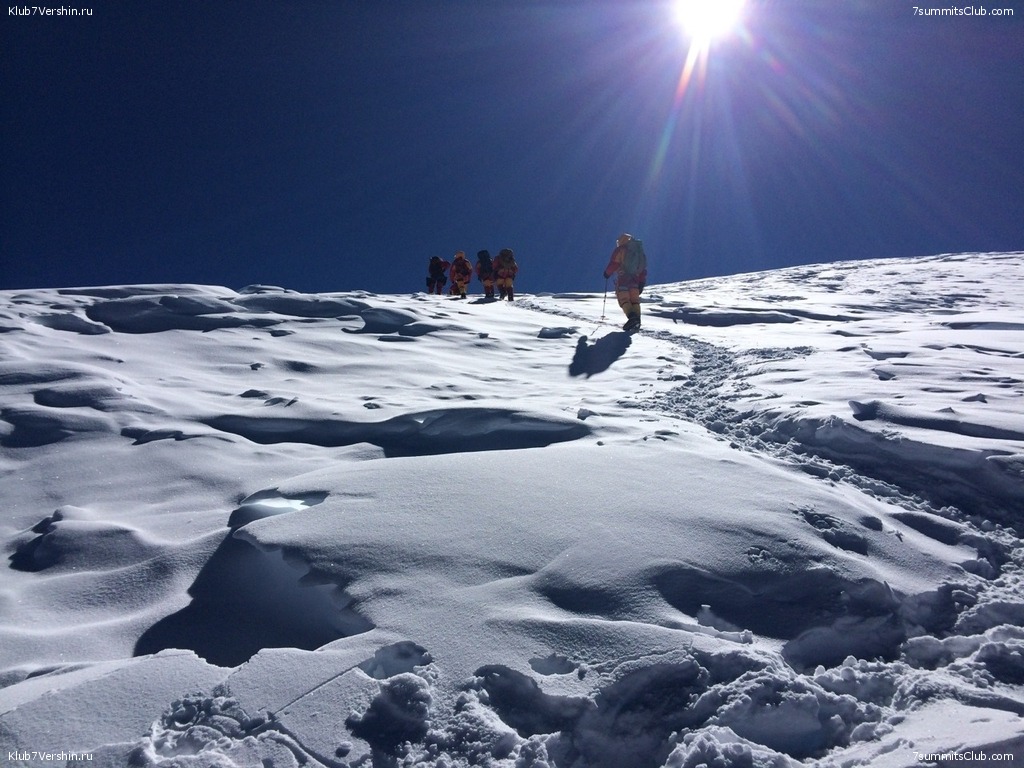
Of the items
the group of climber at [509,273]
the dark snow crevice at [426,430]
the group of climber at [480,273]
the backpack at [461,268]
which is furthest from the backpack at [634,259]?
the backpack at [461,268]

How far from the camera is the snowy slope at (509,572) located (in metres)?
1.90

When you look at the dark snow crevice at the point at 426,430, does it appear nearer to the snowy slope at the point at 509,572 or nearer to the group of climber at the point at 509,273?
the snowy slope at the point at 509,572

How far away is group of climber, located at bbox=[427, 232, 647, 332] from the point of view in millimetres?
10797

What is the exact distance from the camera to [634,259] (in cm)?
1088

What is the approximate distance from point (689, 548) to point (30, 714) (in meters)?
2.49

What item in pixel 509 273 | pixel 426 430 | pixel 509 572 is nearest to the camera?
pixel 509 572

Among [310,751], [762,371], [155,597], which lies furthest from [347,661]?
[762,371]

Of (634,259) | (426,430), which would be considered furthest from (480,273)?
(426,430)

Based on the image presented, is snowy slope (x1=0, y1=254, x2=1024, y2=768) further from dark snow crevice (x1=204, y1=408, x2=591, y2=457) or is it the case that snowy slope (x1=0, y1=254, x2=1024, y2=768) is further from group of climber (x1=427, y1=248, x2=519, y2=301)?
group of climber (x1=427, y1=248, x2=519, y2=301)

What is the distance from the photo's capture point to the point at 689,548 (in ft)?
8.64

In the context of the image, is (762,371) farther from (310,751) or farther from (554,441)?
(310,751)

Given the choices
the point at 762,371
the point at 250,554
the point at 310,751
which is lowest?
the point at 310,751

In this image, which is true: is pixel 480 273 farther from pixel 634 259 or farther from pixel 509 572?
pixel 509 572

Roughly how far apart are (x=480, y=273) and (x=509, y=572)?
1425 centimetres
